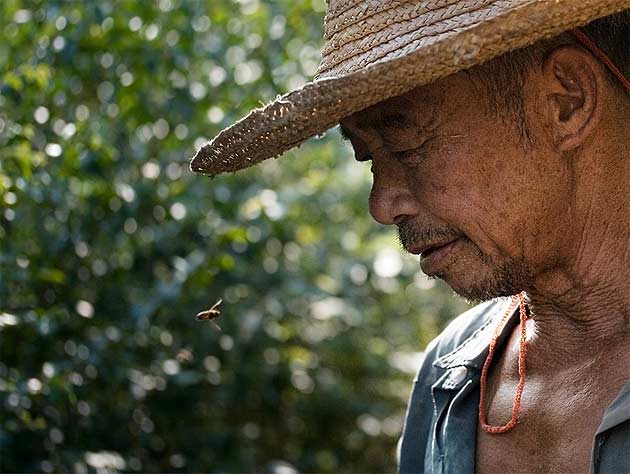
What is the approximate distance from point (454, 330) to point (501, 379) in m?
0.28

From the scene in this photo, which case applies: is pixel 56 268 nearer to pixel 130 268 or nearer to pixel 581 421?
pixel 130 268

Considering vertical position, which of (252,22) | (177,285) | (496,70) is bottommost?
(177,285)

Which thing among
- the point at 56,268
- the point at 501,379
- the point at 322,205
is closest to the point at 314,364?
the point at 322,205

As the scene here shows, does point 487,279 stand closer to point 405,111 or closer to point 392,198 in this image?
point 392,198

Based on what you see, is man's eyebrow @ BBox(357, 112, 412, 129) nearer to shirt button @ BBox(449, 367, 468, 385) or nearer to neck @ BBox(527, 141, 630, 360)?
neck @ BBox(527, 141, 630, 360)

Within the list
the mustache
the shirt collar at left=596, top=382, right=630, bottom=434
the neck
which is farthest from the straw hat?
the shirt collar at left=596, top=382, right=630, bottom=434

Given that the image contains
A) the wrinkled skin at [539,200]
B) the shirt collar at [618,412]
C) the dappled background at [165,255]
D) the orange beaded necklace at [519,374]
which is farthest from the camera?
the dappled background at [165,255]

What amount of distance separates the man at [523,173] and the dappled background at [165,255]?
125 centimetres

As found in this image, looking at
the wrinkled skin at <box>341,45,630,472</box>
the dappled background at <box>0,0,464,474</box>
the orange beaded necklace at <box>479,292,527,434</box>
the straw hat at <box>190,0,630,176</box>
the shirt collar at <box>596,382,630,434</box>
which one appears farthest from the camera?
the dappled background at <box>0,0,464,474</box>

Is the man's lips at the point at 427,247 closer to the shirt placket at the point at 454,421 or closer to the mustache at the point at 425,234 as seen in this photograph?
the mustache at the point at 425,234

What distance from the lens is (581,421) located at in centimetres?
218

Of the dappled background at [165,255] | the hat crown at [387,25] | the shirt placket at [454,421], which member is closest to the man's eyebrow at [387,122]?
the hat crown at [387,25]

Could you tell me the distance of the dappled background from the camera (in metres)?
3.38

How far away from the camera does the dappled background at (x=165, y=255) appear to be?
11.1 feet
